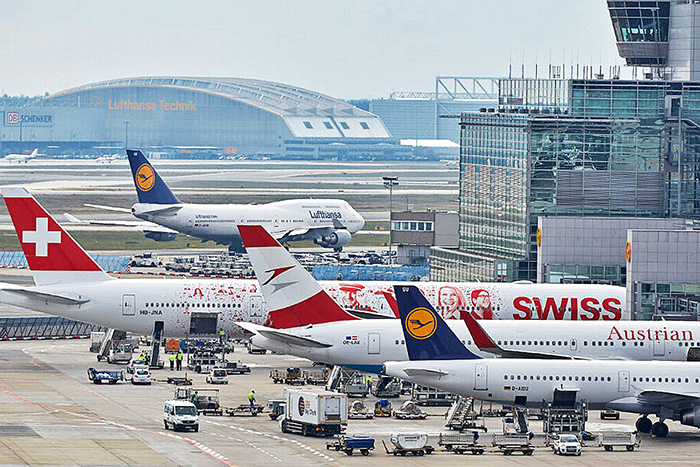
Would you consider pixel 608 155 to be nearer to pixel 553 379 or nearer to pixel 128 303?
pixel 128 303

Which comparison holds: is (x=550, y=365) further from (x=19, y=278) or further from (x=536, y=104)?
(x=19, y=278)

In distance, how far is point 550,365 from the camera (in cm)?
6550

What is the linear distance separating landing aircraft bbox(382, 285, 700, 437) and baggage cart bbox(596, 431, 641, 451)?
3.39 m

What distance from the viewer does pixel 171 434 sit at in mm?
63438

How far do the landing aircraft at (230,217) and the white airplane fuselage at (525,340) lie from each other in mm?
93898

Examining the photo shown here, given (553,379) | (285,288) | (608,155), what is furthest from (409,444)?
(608,155)

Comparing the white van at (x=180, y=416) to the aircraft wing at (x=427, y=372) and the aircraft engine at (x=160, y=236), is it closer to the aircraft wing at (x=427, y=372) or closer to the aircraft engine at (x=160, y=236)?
the aircraft wing at (x=427, y=372)

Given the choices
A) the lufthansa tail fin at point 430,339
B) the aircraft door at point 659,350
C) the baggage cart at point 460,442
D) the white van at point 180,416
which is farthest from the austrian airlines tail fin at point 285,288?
the aircraft door at point 659,350

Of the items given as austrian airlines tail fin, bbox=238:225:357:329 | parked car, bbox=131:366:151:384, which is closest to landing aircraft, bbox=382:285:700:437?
Answer: austrian airlines tail fin, bbox=238:225:357:329

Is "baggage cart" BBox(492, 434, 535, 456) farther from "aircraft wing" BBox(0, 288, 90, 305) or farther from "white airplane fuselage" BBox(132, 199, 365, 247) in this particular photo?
"white airplane fuselage" BBox(132, 199, 365, 247)

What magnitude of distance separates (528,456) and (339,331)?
16.7 meters

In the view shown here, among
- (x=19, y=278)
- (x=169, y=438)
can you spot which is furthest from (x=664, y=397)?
(x=19, y=278)

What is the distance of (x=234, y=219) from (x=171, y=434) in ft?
353

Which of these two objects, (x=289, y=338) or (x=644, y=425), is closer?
(x=644, y=425)
